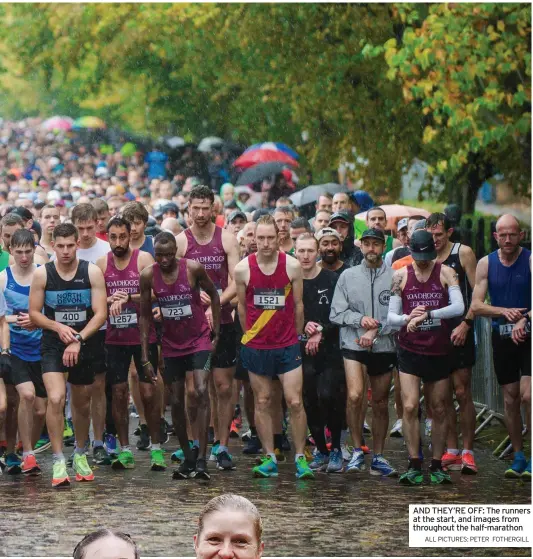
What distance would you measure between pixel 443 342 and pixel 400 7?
790 centimetres

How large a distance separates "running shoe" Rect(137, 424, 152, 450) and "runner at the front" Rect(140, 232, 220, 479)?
157cm

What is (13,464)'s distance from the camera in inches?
458

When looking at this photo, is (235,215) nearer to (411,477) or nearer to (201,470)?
(201,470)

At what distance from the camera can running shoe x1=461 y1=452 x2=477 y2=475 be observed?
38.1 feet

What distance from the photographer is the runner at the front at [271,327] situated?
11.4 meters

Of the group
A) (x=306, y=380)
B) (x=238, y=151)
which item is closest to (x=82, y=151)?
(x=238, y=151)

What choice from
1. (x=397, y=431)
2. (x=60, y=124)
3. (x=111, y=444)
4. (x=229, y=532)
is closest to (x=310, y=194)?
(x=397, y=431)

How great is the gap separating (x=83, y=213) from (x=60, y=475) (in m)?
2.23

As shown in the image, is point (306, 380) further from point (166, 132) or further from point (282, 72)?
point (166, 132)

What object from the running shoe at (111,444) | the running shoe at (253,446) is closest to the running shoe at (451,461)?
the running shoe at (253,446)

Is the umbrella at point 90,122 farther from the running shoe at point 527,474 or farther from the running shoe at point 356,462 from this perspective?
the running shoe at point 527,474

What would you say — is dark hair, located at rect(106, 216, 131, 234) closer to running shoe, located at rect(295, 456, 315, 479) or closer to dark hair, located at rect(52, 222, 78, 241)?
dark hair, located at rect(52, 222, 78, 241)

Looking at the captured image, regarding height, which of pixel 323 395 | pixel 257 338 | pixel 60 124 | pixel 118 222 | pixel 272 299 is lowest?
pixel 323 395

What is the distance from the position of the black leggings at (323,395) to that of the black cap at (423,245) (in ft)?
3.78
